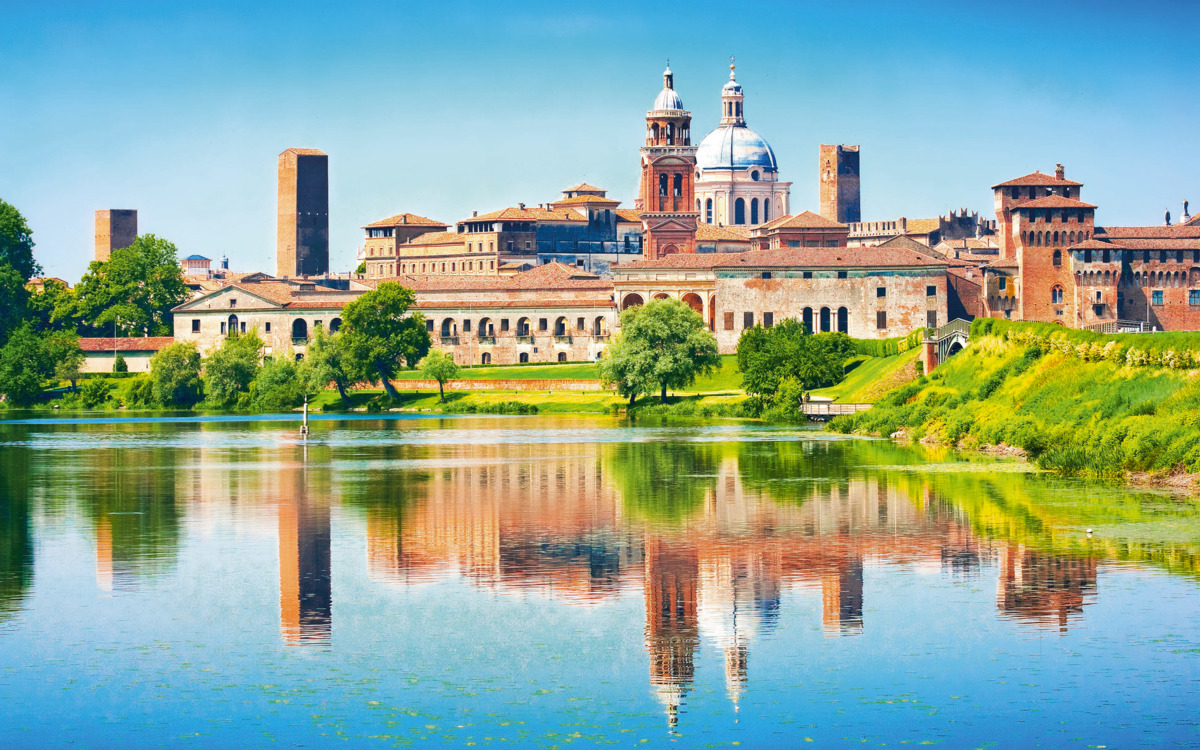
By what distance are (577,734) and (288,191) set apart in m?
107

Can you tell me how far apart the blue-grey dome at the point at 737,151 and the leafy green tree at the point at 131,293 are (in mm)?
51149

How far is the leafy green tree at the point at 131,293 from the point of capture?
88.9 meters

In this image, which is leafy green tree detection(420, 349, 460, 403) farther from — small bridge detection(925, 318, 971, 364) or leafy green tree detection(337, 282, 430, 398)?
small bridge detection(925, 318, 971, 364)

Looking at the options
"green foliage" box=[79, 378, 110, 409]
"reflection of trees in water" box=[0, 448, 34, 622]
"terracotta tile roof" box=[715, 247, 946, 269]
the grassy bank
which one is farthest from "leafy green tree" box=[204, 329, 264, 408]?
"reflection of trees in water" box=[0, 448, 34, 622]

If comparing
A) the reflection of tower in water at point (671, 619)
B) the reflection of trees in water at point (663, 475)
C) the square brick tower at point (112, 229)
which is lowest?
the reflection of tower in water at point (671, 619)

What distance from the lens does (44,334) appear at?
82875 millimetres

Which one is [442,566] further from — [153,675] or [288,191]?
[288,191]

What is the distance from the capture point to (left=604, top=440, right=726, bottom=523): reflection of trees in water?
27172 mm

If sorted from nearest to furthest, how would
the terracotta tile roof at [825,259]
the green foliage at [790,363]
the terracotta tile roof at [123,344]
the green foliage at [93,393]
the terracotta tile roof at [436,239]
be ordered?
the green foliage at [790,363] → the green foliage at [93,393] → the terracotta tile roof at [825,259] → the terracotta tile roof at [123,344] → the terracotta tile roof at [436,239]

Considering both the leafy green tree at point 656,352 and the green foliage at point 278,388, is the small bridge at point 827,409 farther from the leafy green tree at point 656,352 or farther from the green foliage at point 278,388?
the green foliage at point 278,388

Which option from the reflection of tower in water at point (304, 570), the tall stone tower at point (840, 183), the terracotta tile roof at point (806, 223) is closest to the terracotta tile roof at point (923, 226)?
the tall stone tower at point (840, 183)

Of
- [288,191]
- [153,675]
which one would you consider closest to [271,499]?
[153,675]

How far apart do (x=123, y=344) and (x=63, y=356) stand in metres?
7.19

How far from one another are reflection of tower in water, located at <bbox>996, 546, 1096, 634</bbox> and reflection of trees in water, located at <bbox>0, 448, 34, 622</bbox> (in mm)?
11051
